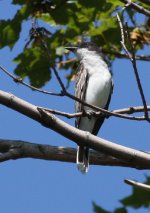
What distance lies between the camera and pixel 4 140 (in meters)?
3.68

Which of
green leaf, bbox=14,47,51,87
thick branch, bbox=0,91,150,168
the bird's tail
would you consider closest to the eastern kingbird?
the bird's tail

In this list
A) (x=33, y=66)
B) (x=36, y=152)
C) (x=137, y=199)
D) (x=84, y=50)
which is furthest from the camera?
(x=84, y=50)

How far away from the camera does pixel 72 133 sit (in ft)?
10.4

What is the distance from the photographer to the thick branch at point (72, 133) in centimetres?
309

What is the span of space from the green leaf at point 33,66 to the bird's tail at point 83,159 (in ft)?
1.97

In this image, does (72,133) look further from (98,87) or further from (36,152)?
(98,87)

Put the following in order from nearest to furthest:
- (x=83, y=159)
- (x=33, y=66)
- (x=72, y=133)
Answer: (x=72, y=133) → (x=33, y=66) → (x=83, y=159)

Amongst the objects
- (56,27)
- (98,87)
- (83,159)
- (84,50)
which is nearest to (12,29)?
(56,27)

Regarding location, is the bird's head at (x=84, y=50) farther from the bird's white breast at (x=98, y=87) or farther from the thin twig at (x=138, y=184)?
the thin twig at (x=138, y=184)

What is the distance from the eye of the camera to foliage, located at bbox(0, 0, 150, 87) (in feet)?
12.0

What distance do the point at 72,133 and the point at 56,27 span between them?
3.74ft

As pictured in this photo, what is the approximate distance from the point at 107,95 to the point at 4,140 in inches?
104

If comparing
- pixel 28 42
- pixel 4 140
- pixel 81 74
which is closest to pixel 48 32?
pixel 28 42

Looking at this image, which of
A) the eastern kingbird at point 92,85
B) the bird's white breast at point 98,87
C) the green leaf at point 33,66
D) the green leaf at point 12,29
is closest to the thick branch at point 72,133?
the green leaf at point 12,29
